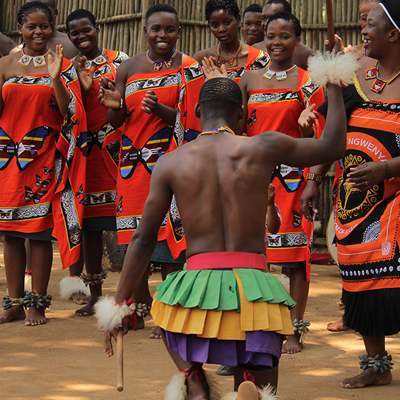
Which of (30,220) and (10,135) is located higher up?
(10,135)

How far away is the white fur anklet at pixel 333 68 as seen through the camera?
112 inches

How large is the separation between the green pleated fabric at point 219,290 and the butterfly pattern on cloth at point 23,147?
3.04 metres

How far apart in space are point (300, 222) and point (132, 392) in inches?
70.8

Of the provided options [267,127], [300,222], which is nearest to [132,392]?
[300,222]

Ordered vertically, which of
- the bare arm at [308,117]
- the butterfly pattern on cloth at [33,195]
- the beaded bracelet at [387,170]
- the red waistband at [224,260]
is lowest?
the red waistband at [224,260]

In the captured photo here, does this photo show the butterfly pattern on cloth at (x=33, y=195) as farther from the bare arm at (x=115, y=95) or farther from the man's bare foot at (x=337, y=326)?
the man's bare foot at (x=337, y=326)

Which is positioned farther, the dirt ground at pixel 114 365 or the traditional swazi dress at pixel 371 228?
the dirt ground at pixel 114 365

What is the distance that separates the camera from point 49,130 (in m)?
5.46

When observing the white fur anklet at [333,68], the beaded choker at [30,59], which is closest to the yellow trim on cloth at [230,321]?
the white fur anklet at [333,68]

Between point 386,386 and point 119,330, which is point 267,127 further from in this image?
point 119,330

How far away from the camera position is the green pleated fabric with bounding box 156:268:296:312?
262 cm

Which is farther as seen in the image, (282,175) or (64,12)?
(64,12)

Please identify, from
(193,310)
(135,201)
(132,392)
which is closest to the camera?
(193,310)

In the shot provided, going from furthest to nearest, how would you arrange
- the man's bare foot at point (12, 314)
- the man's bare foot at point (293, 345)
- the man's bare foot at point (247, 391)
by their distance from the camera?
1. the man's bare foot at point (12, 314)
2. the man's bare foot at point (293, 345)
3. the man's bare foot at point (247, 391)
